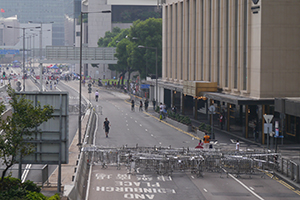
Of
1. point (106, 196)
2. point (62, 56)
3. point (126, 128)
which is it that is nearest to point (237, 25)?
point (126, 128)

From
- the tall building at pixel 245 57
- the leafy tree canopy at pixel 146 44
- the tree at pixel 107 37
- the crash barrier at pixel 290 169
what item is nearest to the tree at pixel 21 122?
the crash barrier at pixel 290 169

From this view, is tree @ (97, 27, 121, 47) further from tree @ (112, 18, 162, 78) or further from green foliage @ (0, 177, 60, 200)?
green foliage @ (0, 177, 60, 200)

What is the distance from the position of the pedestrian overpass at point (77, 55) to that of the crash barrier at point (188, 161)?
74.8 meters

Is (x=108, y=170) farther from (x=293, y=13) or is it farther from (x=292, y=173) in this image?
(x=293, y=13)

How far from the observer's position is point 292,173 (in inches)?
1133

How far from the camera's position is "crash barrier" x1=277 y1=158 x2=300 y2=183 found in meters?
28.1

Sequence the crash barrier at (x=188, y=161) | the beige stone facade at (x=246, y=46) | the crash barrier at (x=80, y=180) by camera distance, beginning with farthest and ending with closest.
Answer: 1. the beige stone facade at (x=246, y=46)
2. the crash barrier at (x=188, y=161)
3. the crash barrier at (x=80, y=180)

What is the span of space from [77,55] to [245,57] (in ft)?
230

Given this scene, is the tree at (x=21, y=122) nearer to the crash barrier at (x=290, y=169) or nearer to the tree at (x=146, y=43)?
the crash barrier at (x=290, y=169)

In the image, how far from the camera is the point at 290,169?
2916cm

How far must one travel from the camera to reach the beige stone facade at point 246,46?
40.6m

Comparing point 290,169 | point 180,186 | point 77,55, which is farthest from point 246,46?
point 77,55

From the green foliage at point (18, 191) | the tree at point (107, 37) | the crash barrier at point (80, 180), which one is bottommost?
the crash barrier at point (80, 180)

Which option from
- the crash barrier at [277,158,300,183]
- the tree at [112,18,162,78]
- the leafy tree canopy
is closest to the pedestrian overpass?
the leafy tree canopy
